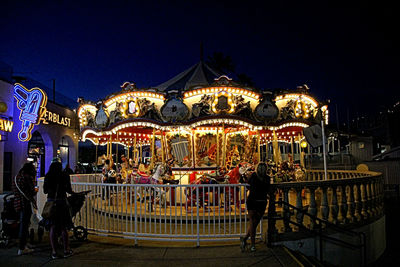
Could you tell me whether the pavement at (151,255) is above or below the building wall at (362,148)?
below

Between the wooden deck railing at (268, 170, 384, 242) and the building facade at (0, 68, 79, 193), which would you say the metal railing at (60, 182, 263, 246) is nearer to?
the wooden deck railing at (268, 170, 384, 242)

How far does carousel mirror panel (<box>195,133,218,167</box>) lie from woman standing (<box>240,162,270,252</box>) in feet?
21.0

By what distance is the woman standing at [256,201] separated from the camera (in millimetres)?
4949

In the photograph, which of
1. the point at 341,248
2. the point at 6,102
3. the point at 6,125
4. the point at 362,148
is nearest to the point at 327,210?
the point at 341,248

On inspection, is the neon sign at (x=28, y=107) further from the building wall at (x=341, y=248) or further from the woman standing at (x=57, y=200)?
the building wall at (x=341, y=248)

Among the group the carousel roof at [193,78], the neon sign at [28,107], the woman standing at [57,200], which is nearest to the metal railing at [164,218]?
the woman standing at [57,200]

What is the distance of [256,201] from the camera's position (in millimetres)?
4957

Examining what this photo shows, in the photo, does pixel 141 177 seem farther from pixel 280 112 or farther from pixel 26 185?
pixel 280 112

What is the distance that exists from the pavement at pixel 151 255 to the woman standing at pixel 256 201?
24cm

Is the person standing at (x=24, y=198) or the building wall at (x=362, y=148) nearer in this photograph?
the person standing at (x=24, y=198)

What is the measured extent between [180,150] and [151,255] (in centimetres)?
742

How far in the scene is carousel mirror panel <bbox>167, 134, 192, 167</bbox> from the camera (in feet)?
37.3

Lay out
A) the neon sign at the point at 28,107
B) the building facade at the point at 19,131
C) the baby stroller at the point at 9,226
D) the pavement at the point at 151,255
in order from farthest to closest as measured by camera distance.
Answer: the neon sign at the point at 28,107
the building facade at the point at 19,131
the baby stroller at the point at 9,226
the pavement at the point at 151,255

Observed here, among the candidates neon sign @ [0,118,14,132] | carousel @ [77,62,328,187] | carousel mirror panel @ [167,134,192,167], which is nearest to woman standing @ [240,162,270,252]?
carousel @ [77,62,328,187]
